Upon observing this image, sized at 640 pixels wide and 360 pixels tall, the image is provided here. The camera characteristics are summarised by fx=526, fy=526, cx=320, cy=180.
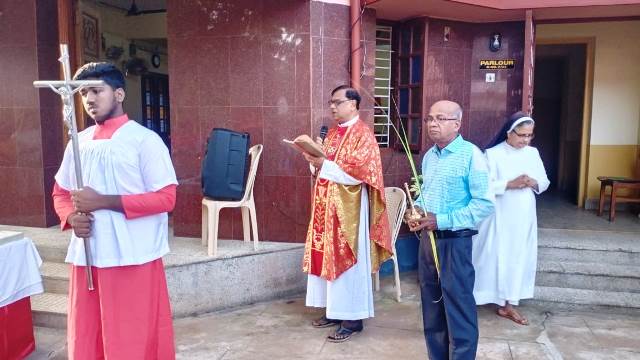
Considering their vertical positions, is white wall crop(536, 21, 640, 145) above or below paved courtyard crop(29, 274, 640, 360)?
above

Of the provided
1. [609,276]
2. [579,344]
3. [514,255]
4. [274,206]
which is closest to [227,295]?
[274,206]

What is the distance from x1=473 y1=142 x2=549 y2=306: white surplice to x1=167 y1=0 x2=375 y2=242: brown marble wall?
5.58ft

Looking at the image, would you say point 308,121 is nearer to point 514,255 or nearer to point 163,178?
point 514,255

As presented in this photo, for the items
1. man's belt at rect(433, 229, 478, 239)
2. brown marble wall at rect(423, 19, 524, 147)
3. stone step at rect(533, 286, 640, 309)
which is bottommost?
stone step at rect(533, 286, 640, 309)

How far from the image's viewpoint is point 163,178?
257 centimetres

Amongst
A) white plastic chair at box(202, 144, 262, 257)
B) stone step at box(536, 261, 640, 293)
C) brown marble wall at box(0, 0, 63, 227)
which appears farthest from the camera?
brown marble wall at box(0, 0, 63, 227)

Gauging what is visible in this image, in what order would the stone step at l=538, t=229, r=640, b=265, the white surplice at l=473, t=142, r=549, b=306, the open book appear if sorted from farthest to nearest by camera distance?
the stone step at l=538, t=229, r=640, b=265 → the white surplice at l=473, t=142, r=549, b=306 → the open book

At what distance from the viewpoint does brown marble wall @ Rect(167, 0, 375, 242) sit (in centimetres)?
510

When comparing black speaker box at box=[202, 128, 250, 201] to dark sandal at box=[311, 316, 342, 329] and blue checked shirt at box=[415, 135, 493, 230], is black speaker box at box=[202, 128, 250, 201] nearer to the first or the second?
dark sandal at box=[311, 316, 342, 329]

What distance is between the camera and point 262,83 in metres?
5.21

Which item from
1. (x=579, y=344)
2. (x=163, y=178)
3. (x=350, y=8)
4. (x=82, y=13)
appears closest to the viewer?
(x=163, y=178)

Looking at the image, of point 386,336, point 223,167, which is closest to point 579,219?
point 386,336

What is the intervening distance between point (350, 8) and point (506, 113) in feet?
7.50

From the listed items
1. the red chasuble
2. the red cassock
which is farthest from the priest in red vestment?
the red cassock
